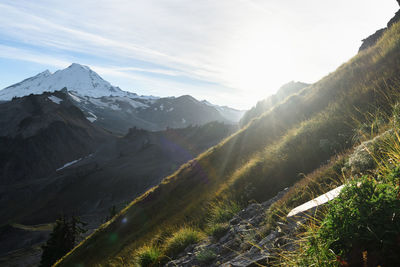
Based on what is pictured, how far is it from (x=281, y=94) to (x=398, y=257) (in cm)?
10781

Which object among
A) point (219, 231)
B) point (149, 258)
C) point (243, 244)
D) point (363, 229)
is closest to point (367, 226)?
point (363, 229)

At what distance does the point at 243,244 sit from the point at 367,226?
12.9 feet

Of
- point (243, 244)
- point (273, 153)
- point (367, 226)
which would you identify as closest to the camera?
point (367, 226)

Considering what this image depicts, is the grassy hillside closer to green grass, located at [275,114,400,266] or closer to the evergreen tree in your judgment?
green grass, located at [275,114,400,266]

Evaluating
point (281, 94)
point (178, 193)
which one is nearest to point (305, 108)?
point (178, 193)

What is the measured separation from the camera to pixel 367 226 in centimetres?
254

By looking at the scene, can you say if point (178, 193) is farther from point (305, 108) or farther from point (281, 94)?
point (281, 94)

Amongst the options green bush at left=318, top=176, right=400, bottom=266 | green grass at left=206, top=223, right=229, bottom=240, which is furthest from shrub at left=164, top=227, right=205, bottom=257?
green bush at left=318, top=176, right=400, bottom=266

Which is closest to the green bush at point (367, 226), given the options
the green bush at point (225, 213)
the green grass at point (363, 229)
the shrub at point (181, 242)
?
the green grass at point (363, 229)

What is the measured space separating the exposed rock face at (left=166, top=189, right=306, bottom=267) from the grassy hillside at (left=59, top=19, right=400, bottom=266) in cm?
238

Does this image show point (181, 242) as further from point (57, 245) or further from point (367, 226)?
point (57, 245)

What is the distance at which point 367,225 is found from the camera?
101 inches

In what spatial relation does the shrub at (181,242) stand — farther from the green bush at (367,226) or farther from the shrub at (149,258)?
the green bush at (367,226)

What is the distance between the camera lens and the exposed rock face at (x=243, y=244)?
15.5 ft
